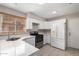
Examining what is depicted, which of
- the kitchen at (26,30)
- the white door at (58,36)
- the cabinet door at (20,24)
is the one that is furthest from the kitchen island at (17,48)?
the white door at (58,36)

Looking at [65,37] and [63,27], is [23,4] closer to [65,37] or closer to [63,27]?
[63,27]

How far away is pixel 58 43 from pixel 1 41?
0.84 m

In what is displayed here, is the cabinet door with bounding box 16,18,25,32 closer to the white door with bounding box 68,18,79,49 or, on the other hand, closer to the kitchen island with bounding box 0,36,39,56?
the kitchen island with bounding box 0,36,39,56

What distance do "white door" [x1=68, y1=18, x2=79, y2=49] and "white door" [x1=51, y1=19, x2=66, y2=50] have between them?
85 mm

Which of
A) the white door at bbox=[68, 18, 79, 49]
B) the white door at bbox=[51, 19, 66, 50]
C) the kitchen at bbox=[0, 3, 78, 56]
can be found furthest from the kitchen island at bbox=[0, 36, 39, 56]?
the white door at bbox=[68, 18, 79, 49]

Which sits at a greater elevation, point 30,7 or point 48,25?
point 30,7

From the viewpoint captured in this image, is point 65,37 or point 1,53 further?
point 65,37

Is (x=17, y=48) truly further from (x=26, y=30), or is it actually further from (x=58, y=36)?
(x=58, y=36)

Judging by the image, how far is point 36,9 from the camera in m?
0.95

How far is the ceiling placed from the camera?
835 millimetres

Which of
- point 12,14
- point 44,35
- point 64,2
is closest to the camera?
point 64,2

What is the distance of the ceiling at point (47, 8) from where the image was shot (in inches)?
32.9

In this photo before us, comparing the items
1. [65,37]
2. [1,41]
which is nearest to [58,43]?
[65,37]

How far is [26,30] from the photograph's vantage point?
1.07m
